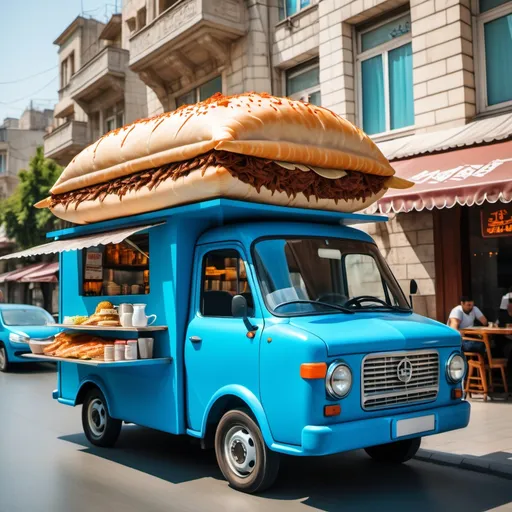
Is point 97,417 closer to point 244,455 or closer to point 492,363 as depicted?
point 244,455

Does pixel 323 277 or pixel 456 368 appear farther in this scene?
pixel 323 277

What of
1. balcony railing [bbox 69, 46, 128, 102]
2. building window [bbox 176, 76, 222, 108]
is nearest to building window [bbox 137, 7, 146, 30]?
balcony railing [bbox 69, 46, 128, 102]

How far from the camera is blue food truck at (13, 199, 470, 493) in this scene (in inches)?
200

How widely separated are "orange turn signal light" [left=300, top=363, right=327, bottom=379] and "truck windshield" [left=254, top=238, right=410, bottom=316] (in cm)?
63

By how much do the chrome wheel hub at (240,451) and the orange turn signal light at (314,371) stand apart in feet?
2.84

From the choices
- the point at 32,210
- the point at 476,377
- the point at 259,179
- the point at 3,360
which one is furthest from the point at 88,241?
the point at 32,210

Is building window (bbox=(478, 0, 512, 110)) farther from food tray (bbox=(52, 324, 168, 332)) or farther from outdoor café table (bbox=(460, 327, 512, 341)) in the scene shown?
food tray (bbox=(52, 324, 168, 332))

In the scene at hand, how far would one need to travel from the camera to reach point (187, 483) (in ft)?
19.5

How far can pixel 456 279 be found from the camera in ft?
40.8

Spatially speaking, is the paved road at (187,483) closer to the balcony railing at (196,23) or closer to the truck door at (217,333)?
the truck door at (217,333)

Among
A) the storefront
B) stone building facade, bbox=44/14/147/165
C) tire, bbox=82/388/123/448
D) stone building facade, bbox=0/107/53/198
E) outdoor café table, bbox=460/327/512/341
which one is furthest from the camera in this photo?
stone building facade, bbox=0/107/53/198

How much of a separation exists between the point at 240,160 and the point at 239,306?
1269 millimetres

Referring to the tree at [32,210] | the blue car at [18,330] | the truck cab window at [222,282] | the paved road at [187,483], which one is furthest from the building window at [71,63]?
the truck cab window at [222,282]

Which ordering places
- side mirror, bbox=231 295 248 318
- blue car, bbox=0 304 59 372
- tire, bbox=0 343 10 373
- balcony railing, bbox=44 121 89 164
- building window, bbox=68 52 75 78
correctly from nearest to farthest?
side mirror, bbox=231 295 248 318
blue car, bbox=0 304 59 372
tire, bbox=0 343 10 373
balcony railing, bbox=44 121 89 164
building window, bbox=68 52 75 78
